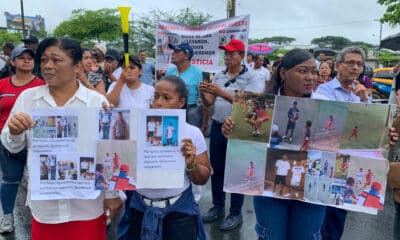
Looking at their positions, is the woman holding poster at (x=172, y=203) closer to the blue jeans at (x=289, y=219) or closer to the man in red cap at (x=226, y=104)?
the blue jeans at (x=289, y=219)

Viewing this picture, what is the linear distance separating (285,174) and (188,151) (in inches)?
22.3

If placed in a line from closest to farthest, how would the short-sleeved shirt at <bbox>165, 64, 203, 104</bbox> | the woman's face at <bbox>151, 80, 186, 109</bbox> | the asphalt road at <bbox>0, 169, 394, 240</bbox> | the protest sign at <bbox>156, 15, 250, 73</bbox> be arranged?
the woman's face at <bbox>151, 80, 186, 109</bbox>, the asphalt road at <bbox>0, 169, 394, 240</bbox>, the short-sleeved shirt at <bbox>165, 64, 203, 104</bbox>, the protest sign at <bbox>156, 15, 250, 73</bbox>

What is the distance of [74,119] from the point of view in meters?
1.78

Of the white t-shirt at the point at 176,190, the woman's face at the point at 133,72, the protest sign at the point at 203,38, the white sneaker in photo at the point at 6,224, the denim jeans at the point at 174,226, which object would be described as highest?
the protest sign at the point at 203,38

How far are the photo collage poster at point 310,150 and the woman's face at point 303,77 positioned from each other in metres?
0.27

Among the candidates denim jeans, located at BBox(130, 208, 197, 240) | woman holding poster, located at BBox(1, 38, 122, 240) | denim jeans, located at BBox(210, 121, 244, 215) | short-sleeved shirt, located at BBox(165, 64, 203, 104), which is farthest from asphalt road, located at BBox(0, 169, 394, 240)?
woman holding poster, located at BBox(1, 38, 122, 240)

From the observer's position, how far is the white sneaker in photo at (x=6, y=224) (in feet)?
11.5

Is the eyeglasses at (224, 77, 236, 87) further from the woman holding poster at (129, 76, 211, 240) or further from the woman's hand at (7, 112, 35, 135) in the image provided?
the woman's hand at (7, 112, 35, 135)

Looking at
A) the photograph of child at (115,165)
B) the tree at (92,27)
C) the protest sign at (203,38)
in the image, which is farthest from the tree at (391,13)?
the tree at (92,27)

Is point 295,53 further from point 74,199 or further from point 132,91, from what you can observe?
point 132,91

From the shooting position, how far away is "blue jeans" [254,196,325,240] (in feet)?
Answer: 6.79

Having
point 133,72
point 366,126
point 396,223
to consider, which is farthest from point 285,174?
point 396,223

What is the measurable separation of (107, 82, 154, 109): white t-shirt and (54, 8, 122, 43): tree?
29409 mm

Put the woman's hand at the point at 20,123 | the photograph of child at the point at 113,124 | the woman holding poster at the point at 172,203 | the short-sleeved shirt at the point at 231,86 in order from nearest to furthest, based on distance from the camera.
A: the woman's hand at the point at 20,123
the photograph of child at the point at 113,124
the woman holding poster at the point at 172,203
the short-sleeved shirt at the point at 231,86
